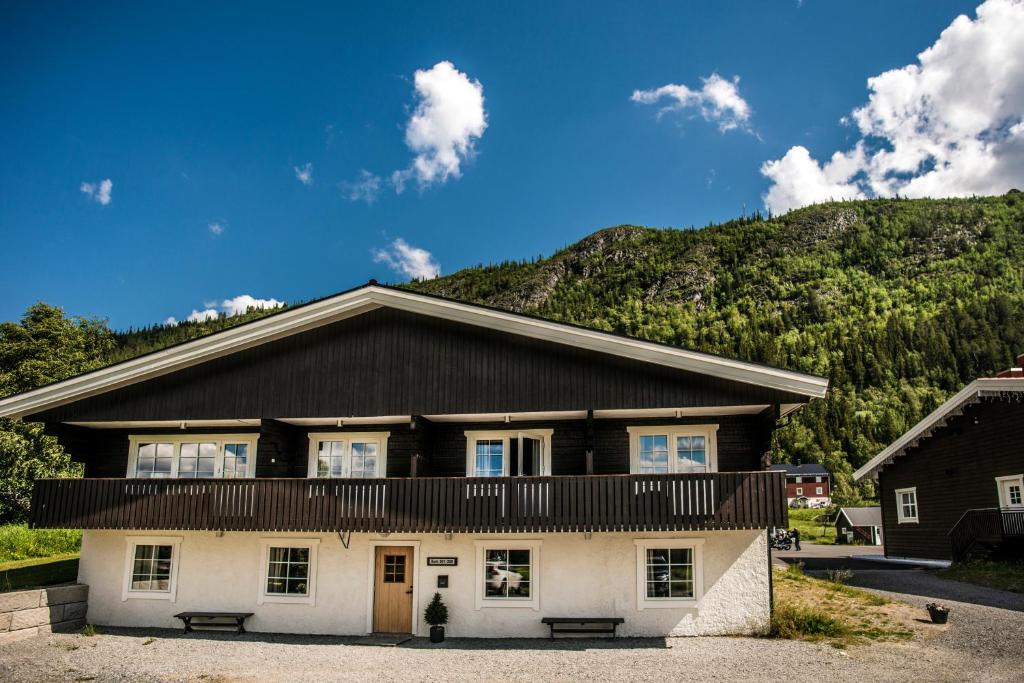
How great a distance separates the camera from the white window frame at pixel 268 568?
18.5 m

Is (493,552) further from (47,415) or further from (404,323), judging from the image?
(47,415)

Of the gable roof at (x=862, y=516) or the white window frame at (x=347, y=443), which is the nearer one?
the white window frame at (x=347, y=443)

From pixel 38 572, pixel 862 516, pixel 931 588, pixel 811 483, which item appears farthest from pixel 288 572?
pixel 811 483

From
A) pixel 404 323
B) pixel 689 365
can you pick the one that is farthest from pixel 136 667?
pixel 689 365

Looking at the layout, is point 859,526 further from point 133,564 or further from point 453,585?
point 133,564

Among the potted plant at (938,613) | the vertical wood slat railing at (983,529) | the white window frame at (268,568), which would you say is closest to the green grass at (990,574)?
the vertical wood slat railing at (983,529)

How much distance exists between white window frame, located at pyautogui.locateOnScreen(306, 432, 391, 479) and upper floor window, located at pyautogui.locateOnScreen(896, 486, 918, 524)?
73.6ft

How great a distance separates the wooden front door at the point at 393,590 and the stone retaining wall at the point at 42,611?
776 cm

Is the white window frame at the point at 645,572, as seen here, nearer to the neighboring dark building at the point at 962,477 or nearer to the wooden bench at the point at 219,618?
the wooden bench at the point at 219,618

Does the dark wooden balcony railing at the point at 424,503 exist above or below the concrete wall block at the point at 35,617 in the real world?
above

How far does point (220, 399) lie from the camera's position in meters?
A: 19.6

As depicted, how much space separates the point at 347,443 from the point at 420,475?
2712 mm

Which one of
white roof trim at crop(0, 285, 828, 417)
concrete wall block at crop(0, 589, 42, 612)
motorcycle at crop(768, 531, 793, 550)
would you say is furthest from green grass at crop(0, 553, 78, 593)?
motorcycle at crop(768, 531, 793, 550)

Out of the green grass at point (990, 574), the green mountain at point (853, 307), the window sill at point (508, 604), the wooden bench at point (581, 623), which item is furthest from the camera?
the green mountain at point (853, 307)
